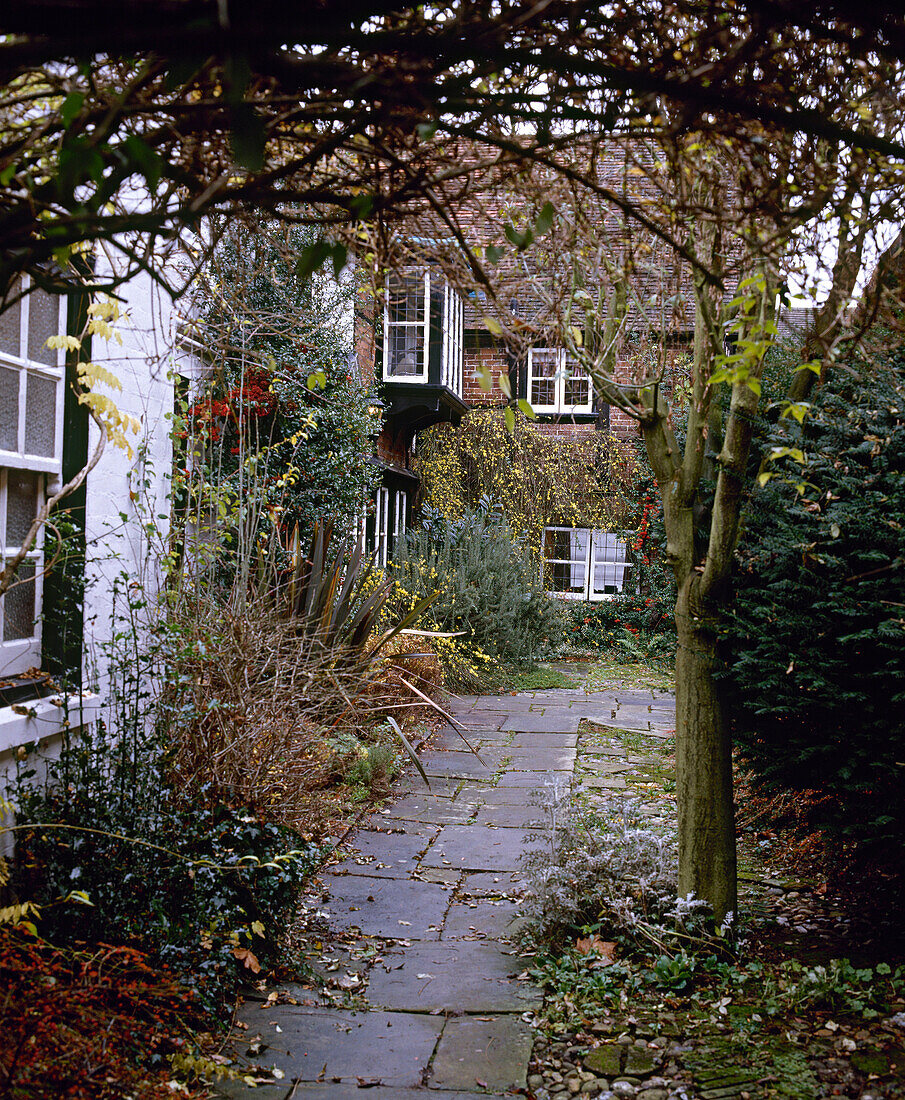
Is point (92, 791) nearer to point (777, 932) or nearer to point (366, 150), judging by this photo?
point (366, 150)

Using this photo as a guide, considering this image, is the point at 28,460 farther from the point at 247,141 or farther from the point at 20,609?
the point at 247,141

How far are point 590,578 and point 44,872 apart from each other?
12.2 meters

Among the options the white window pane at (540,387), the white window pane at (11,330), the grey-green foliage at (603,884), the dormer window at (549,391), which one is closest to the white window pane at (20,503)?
the white window pane at (11,330)

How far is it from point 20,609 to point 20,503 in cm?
45

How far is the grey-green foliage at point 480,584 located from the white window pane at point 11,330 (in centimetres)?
609

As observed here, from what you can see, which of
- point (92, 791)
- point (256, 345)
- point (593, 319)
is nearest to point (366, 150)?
point (593, 319)

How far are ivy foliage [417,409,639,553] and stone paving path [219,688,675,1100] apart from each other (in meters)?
→ 7.50

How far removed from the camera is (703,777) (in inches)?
144

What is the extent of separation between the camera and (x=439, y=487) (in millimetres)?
13930

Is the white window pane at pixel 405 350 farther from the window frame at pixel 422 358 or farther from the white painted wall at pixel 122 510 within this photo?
the white painted wall at pixel 122 510

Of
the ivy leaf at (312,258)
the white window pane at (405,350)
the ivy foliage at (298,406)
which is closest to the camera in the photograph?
the ivy leaf at (312,258)

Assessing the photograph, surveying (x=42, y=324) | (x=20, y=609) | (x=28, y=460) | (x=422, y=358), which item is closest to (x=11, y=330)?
(x=42, y=324)

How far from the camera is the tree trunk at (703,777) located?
3625mm

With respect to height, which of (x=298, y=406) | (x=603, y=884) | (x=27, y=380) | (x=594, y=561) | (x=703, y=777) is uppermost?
(x=298, y=406)
